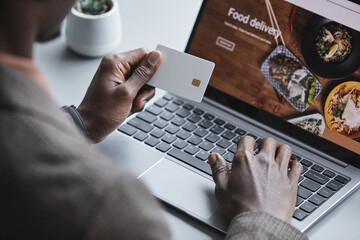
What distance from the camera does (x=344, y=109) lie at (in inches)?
41.3

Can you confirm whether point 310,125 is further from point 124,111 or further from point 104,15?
point 104,15

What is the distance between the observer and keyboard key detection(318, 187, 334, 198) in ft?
3.28

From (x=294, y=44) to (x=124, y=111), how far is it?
0.38 meters

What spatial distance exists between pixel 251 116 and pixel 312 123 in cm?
14

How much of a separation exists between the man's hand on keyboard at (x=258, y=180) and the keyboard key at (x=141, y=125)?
179 millimetres

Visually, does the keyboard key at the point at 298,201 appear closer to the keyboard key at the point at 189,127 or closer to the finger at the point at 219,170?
the finger at the point at 219,170

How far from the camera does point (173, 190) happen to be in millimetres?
977

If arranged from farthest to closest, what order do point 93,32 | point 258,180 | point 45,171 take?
point 93,32, point 258,180, point 45,171

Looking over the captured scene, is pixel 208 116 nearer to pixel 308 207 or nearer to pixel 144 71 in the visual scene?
pixel 144 71

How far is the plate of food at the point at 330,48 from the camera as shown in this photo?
3.34 feet

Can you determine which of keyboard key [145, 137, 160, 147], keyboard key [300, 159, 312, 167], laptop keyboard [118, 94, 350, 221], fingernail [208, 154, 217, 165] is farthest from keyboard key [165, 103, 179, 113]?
keyboard key [300, 159, 312, 167]

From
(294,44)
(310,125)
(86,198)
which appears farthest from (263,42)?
(86,198)

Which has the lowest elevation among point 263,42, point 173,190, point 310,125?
point 173,190

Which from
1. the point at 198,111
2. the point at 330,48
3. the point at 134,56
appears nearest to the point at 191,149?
the point at 198,111
